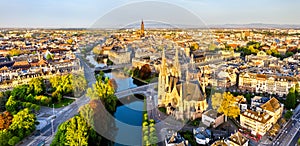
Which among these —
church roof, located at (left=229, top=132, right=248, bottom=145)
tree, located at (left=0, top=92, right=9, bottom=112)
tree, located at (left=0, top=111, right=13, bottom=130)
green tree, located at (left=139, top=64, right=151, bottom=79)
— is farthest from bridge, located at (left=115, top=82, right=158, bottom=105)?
church roof, located at (left=229, top=132, right=248, bottom=145)

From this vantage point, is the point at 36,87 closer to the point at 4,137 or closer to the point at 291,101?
the point at 4,137

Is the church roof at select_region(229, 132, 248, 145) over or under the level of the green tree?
under

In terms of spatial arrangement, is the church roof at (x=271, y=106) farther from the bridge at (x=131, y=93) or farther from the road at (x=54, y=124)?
the road at (x=54, y=124)

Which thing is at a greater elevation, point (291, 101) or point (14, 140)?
point (291, 101)

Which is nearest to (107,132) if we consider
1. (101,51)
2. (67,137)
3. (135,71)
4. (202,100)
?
(67,137)

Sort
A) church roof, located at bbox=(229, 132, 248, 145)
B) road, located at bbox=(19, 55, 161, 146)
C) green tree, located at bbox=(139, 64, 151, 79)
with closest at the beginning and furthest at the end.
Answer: church roof, located at bbox=(229, 132, 248, 145)
road, located at bbox=(19, 55, 161, 146)
green tree, located at bbox=(139, 64, 151, 79)

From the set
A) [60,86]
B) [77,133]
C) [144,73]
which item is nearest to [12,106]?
[60,86]

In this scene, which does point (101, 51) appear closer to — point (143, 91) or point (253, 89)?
point (143, 91)

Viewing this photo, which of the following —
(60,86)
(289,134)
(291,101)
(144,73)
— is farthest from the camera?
(144,73)

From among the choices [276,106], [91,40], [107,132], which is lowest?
[107,132]

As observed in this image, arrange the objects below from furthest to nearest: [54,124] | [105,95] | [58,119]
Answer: [105,95] < [58,119] < [54,124]

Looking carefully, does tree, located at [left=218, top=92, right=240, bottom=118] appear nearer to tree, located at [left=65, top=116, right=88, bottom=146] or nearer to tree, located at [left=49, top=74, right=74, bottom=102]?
tree, located at [left=65, top=116, right=88, bottom=146]
